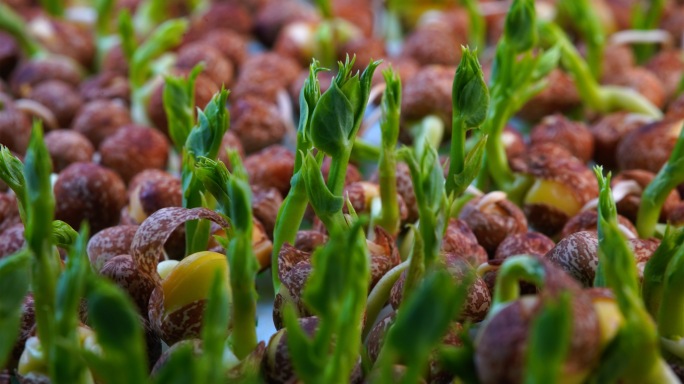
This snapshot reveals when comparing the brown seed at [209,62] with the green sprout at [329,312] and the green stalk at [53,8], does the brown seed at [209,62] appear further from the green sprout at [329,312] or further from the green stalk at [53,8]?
the green sprout at [329,312]

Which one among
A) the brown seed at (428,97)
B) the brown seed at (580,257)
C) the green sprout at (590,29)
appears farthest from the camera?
the green sprout at (590,29)

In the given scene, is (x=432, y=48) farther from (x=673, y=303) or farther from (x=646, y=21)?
(x=673, y=303)

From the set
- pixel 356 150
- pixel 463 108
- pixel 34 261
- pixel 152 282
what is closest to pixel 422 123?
pixel 356 150

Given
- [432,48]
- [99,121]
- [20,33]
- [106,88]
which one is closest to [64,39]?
[20,33]

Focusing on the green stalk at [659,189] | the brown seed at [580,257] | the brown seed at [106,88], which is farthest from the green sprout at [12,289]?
the brown seed at [106,88]

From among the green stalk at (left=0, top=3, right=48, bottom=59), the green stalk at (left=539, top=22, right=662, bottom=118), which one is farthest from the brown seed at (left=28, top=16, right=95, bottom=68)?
the green stalk at (left=539, top=22, right=662, bottom=118)

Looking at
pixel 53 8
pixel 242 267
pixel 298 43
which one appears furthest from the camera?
pixel 53 8

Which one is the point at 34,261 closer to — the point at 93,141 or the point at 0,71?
the point at 93,141
